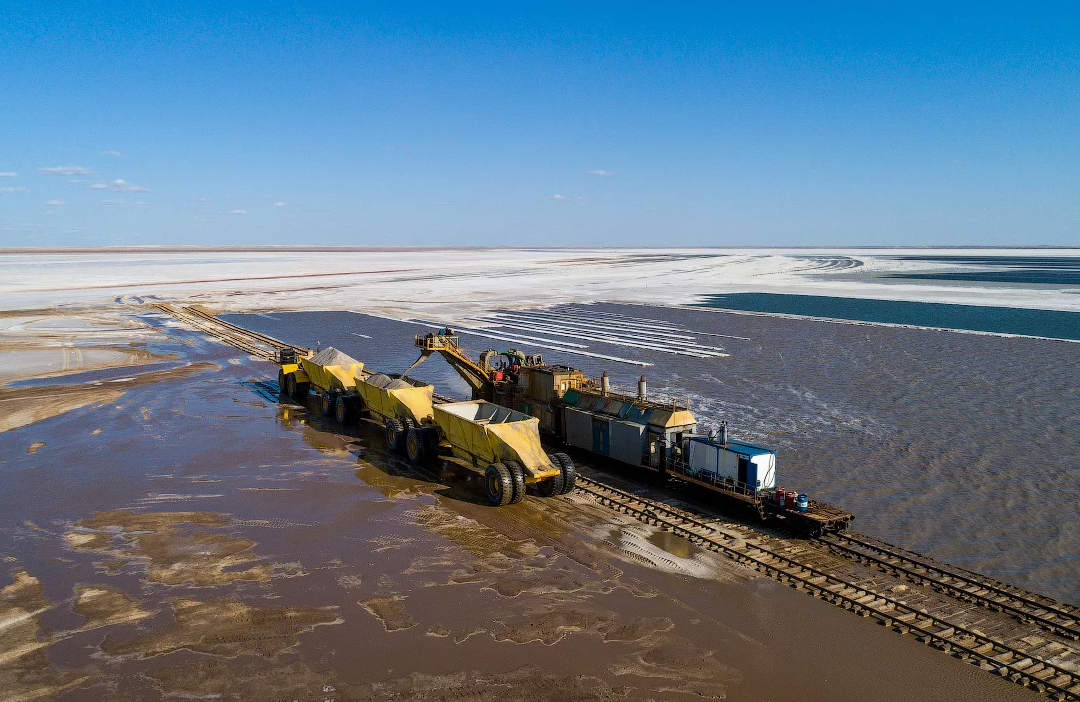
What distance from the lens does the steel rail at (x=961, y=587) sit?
1329 centimetres

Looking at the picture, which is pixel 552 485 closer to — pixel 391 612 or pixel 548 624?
pixel 548 624

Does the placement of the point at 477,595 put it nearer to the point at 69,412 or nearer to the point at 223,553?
the point at 223,553

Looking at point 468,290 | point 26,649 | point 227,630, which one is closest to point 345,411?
point 227,630

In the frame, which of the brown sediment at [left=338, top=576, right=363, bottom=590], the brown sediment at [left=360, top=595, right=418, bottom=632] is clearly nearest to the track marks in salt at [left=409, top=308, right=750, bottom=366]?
the brown sediment at [left=338, top=576, right=363, bottom=590]

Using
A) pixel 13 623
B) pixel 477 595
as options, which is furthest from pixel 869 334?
pixel 13 623

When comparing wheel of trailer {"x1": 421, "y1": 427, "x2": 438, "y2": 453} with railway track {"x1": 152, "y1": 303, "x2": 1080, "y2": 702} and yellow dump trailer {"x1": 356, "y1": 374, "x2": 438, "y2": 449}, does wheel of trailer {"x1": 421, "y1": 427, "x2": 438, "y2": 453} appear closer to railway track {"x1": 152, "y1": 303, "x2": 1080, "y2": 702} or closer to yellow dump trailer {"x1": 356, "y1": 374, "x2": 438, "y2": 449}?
yellow dump trailer {"x1": 356, "y1": 374, "x2": 438, "y2": 449}

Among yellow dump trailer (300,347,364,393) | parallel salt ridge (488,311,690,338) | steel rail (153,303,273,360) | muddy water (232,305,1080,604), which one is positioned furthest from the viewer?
parallel salt ridge (488,311,690,338)

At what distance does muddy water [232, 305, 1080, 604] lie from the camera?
708 inches

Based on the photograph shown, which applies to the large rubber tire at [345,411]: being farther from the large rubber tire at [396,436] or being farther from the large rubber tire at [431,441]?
the large rubber tire at [431,441]

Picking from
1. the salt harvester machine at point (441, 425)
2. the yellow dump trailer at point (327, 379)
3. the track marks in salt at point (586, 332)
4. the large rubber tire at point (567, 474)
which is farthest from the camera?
the track marks in salt at point (586, 332)

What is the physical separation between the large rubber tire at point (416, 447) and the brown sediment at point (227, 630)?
903cm

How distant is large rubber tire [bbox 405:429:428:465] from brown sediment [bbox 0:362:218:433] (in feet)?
53.8

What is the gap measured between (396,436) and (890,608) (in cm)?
1516

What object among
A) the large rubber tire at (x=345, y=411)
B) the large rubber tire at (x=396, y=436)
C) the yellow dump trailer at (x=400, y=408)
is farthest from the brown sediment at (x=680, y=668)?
the large rubber tire at (x=345, y=411)
